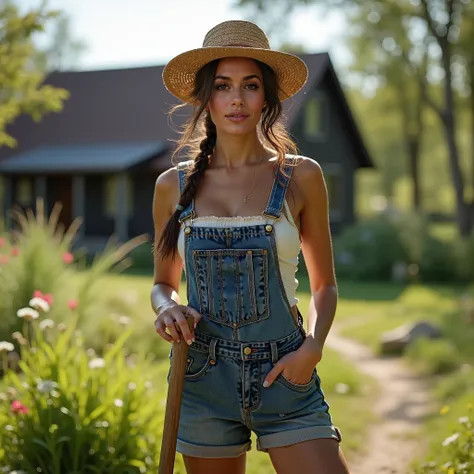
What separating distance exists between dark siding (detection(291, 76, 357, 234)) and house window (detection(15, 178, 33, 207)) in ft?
29.8

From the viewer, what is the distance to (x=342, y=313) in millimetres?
14562

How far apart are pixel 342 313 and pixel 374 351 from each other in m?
3.64

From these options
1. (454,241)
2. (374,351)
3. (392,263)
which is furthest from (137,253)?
(374,351)

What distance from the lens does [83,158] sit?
1035 inches

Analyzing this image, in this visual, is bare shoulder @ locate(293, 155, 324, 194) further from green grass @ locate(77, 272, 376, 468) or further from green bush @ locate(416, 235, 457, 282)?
green bush @ locate(416, 235, 457, 282)

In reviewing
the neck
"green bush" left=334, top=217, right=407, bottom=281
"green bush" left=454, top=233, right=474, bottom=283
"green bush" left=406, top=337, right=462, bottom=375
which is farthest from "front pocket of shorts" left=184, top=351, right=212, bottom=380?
"green bush" left=454, top=233, right=474, bottom=283

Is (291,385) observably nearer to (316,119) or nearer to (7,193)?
(316,119)

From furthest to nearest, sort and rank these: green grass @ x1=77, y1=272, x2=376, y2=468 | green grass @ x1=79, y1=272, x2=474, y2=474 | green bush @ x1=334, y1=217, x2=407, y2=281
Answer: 1. green bush @ x1=334, y1=217, x2=407, y2=281
2. green grass @ x1=79, y1=272, x2=474, y2=474
3. green grass @ x1=77, y1=272, x2=376, y2=468

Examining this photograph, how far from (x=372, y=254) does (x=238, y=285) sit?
61.7 ft

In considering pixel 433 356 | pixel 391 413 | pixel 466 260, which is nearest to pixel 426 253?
pixel 466 260

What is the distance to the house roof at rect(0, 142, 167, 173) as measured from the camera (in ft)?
82.2

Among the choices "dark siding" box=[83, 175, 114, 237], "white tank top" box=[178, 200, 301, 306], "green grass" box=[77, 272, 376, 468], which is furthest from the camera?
"dark siding" box=[83, 175, 114, 237]

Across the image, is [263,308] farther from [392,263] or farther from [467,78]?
[467,78]

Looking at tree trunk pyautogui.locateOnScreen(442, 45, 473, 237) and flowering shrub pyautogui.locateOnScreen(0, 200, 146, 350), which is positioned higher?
tree trunk pyautogui.locateOnScreen(442, 45, 473, 237)
